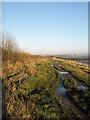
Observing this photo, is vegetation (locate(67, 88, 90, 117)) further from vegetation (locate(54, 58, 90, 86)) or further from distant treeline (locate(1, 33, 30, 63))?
distant treeline (locate(1, 33, 30, 63))

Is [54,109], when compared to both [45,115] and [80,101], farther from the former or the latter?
[80,101]

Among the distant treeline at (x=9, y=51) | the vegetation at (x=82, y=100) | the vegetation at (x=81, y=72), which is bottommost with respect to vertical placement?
the vegetation at (x=82, y=100)

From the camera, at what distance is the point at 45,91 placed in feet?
19.1

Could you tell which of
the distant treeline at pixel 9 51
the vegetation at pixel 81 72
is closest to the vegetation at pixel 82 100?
the vegetation at pixel 81 72

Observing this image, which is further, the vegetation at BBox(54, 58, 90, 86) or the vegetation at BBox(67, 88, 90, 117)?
the vegetation at BBox(54, 58, 90, 86)

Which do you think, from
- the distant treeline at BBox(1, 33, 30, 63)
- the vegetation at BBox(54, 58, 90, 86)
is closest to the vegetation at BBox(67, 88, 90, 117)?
the vegetation at BBox(54, 58, 90, 86)

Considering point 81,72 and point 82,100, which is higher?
point 81,72

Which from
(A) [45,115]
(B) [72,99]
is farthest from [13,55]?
(A) [45,115]

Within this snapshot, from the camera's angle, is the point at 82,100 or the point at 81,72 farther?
the point at 81,72

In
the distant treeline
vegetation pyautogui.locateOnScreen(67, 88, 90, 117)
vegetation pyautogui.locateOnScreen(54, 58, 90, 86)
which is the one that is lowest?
vegetation pyautogui.locateOnScreen(67, 88, 90, 117)

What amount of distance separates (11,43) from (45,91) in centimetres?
852

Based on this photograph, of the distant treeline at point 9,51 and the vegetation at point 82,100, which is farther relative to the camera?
the distant treeline at point 9,51

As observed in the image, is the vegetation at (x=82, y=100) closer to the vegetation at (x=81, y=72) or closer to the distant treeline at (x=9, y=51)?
the vegetation at (x=81, y=72)

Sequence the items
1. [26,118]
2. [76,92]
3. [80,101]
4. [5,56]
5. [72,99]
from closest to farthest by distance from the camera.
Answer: [26,118] → [80,101] → [72,99] → [76,92] → [5,56]
